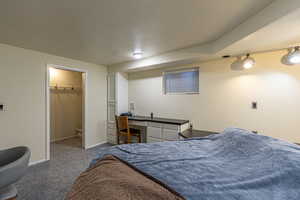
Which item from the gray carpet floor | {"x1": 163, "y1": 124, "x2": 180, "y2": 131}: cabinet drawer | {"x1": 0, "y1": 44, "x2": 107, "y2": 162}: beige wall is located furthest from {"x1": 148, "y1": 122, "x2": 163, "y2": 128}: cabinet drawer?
{"x1": 0, "y1": 44, "x2": 107, "y2": 162}: beige wall

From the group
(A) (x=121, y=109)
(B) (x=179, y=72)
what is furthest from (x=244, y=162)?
(A) (x=121, y=109)

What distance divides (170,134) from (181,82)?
1.23m

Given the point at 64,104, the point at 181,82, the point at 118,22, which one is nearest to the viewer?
the point at 118,22

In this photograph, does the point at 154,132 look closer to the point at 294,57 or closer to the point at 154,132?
the point at 154,132

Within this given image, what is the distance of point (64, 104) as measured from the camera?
14.4ft

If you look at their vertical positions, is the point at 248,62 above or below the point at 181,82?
above

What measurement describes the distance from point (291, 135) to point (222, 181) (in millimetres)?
1957

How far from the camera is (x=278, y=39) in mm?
1637

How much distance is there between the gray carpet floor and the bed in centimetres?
88

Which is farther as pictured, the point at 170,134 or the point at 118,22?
the point at 170,134

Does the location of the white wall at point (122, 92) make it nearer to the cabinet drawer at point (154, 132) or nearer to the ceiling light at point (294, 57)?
the cabinet drawer at point (154, 132)

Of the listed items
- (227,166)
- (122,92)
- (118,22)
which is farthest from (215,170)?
(122,92)

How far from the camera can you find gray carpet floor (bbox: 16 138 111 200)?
5.95 feet

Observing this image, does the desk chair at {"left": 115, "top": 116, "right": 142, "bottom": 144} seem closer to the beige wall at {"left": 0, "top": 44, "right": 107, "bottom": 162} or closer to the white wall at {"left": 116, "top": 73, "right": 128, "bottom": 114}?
the white wall at {"left": 116, "top": 73, "right": 128, "bottom": 114}
